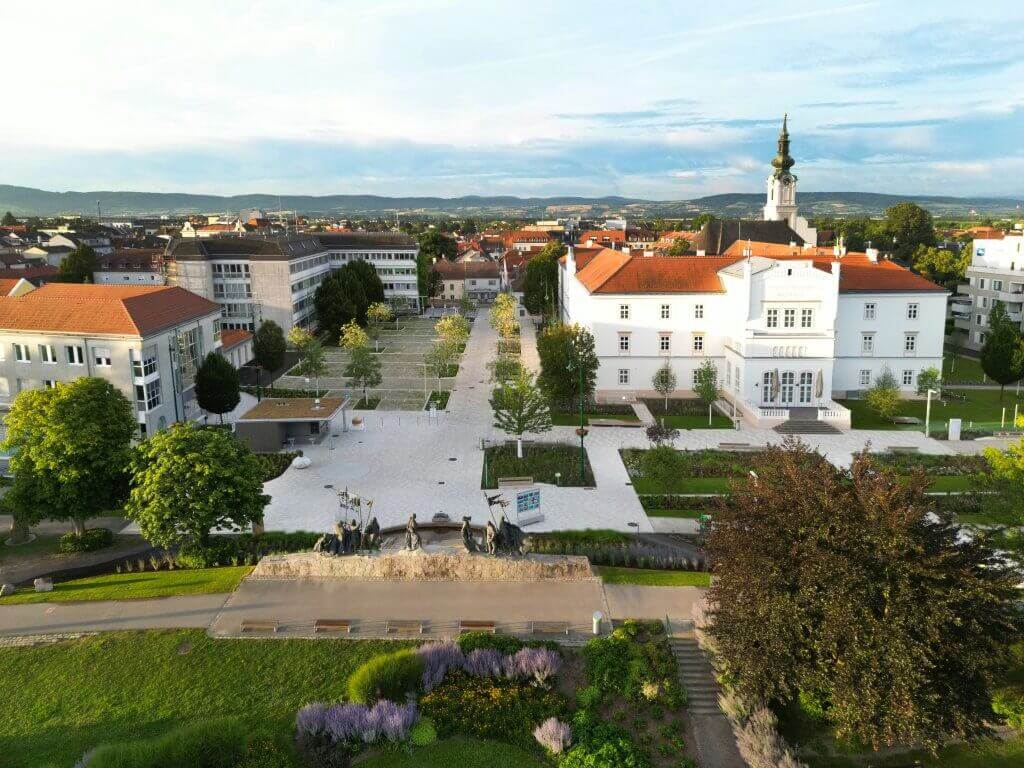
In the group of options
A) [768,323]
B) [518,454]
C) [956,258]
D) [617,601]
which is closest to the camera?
[617,601]

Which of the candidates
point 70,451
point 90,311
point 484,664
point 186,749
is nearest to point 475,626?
point 484,664

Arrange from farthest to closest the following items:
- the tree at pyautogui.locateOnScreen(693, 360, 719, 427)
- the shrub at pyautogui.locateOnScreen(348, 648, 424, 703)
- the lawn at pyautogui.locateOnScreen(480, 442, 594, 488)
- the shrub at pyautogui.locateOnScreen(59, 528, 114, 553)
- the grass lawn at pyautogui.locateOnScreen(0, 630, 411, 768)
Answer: the tree at pyautogui.locateOnScreen(693, 360, 719, 427) → the lawn at pyautogui.locateOnScreen(480, 442, 594, 488) → the shrub at pyautogui.locateOnScreen(59, 528, 114, 553) → the shrub at pyautogui.locateOnScreen(348, 648, 424, 703) → the grass lawn at pyautogui.locateOnScreen(0, 630, 411, 768)

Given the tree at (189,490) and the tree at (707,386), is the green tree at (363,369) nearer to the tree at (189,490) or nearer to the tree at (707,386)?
the tree at (707,386)

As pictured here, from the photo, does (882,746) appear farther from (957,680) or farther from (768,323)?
(768,323)

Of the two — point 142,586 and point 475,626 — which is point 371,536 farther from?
point 142,586

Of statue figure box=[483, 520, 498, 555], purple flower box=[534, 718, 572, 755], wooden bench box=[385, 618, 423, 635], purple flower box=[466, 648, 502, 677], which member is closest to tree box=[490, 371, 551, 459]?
statue figure box=[483, 520, 498, 555]

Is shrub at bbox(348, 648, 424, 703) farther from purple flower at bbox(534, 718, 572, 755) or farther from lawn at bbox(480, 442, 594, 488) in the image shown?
lawn at bbox(480, 442, 594, 488)

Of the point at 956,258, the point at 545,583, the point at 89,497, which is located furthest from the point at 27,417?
the point at 956,258
